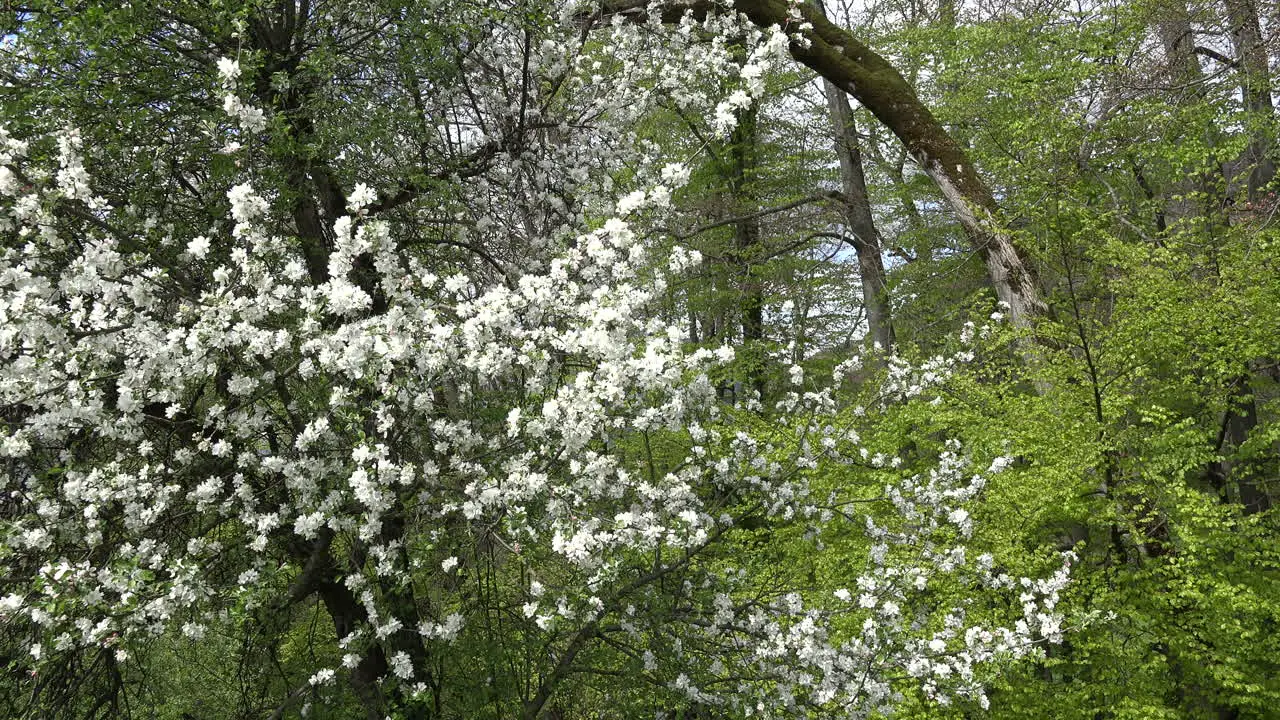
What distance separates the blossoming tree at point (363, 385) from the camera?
11.5 ft

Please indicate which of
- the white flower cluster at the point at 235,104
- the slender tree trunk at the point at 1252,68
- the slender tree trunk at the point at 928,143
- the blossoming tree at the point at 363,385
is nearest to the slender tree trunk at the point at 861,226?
the slender tree trunk at the point at 928,143

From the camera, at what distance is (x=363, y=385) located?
150 inches

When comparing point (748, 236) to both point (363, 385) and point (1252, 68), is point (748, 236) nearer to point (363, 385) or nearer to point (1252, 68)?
point (1252, 68)

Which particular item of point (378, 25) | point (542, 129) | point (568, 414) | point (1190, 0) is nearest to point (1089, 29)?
point (1190, 0)

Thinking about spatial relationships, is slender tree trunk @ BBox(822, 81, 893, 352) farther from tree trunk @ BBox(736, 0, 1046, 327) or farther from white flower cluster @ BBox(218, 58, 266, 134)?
white flower cluster @ BBox(218, 58, 266, 134)

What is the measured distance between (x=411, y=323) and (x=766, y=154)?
1260cm

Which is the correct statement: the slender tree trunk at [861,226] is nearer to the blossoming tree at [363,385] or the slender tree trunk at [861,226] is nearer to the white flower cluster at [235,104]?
the blossoming tree at [363,385]

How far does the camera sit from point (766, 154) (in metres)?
15.3

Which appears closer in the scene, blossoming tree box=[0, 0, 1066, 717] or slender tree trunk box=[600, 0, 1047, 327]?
blossoming tree box=[0, 0, 1066, 717]

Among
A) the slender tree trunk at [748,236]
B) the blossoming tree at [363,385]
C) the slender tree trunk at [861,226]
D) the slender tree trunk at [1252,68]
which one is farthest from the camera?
the slender tree trunk at [748,236]

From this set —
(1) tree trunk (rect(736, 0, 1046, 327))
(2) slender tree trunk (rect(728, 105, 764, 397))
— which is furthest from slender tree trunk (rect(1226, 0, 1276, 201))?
(2) slender tree trunk (rect(728, 105, 764, 397))

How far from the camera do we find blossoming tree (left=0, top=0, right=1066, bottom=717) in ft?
11.5

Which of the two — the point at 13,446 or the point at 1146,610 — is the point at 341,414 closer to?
the point at 13,446

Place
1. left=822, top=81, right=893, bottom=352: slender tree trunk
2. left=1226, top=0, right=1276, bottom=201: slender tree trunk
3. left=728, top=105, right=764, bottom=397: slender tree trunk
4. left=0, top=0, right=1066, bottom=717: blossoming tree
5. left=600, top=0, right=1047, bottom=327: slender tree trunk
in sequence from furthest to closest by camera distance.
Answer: left=728, top=105, right=764, bottom=397: slender tree trunk, left=822, top=81, right=893, bottom=352: slender tree trunk, left=1226, top=0, right=1276, bottom=201: slender tree trunk, left=600, top=0, right=1047, bottom=327: slender tree trunk, left=0, top=0, right=1066, bottom=717: blossoming tree
